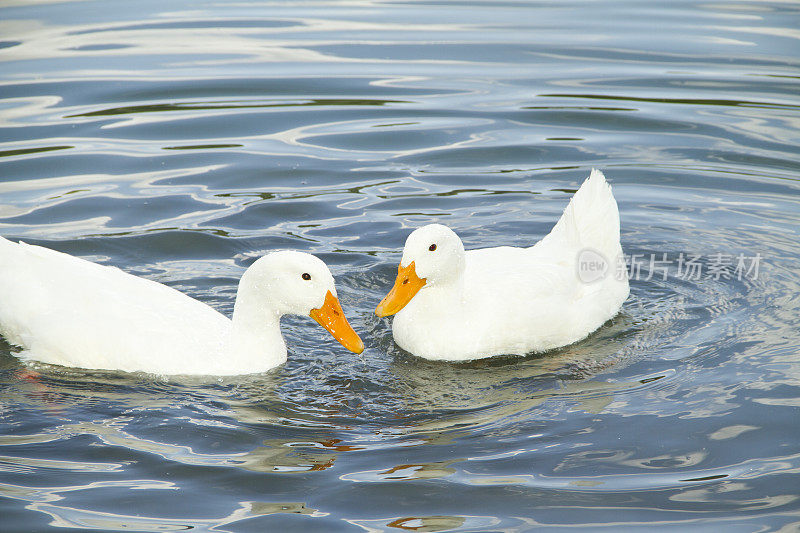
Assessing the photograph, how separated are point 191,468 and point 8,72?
9600 millimetres

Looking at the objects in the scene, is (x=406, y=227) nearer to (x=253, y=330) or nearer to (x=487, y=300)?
(x=487, y=300)

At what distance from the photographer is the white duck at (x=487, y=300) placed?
699 centimetres

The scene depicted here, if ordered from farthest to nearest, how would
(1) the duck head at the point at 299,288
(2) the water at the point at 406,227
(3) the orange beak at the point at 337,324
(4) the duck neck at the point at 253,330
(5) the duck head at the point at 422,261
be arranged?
(5) the duck head at the point at 422,261 < (4) the duck neck at the point at 253,330 < (3) the orange beak at the point at 337,324 < (1) the duck head at the point at 299,288 < (2) the water at the point at 406,227

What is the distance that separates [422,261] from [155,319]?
1861 mm

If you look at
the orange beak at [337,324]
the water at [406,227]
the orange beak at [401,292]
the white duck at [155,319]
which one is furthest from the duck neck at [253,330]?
the orange beak at [401,292]

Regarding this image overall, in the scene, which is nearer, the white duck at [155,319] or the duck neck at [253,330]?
the white duck at [155,319]

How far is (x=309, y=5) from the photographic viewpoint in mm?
17156

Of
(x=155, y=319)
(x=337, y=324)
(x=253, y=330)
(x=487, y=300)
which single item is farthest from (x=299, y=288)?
(x=487, y=300)

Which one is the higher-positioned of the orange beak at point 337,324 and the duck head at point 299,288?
the duck head at point 299,288

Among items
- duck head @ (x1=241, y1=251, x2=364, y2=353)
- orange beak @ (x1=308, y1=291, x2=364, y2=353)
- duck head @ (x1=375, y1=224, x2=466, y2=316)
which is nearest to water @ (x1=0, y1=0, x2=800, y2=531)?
orange beak @ (x1=308, y1=291, x2=364, y2=353)

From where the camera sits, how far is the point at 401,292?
23.0 ft

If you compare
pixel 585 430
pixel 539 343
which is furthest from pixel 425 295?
pixel 585 430

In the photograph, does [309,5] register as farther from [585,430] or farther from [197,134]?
[585,430]

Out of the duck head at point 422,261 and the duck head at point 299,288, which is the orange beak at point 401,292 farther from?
the duck head at point 299,288
